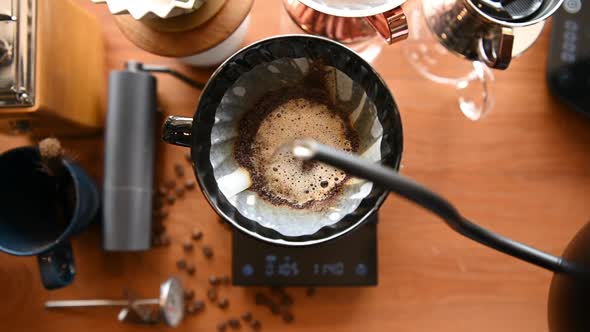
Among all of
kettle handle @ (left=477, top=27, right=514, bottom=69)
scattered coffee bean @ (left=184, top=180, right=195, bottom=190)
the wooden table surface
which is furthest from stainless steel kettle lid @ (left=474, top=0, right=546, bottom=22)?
scattered coffee bean @ (left=184, top=180, right=195, bottom=190)

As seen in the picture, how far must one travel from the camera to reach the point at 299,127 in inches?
20.3

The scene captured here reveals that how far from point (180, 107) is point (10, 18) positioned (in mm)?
209

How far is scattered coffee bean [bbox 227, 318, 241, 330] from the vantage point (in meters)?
0.60

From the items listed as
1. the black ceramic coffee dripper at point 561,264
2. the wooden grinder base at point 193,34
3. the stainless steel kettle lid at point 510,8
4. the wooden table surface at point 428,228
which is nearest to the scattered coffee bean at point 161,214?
the wooden table surface at point 428,228

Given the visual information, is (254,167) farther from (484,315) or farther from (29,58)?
(484,315)

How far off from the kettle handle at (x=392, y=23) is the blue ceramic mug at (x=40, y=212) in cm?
35

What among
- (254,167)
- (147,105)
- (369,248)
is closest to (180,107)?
(147,105)

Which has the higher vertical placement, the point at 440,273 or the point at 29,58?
the point at 29,58

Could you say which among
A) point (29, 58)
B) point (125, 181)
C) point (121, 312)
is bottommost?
point (121, 312)

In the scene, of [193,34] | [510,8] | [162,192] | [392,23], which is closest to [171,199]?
[162,192]

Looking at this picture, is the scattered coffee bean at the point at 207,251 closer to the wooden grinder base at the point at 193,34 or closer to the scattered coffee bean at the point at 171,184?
the scattered coffee bean at the point at 171,184

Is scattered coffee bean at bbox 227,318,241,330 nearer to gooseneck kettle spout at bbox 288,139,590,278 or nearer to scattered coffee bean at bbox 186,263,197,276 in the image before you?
scattered coffee bean at bbox 186,263,197,276

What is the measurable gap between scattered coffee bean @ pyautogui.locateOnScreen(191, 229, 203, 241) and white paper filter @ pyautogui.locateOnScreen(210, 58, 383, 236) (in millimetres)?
148

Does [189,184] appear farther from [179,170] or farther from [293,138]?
[293,138]
